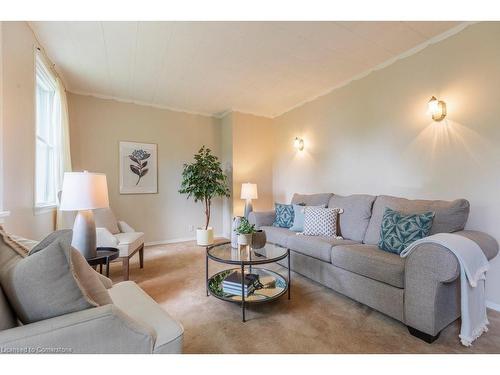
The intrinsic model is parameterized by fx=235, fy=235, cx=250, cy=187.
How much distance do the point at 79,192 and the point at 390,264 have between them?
245 cm

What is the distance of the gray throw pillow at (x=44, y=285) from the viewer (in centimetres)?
84

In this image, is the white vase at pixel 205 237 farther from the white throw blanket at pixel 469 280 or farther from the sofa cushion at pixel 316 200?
the white throw blanket at pixel 469 280

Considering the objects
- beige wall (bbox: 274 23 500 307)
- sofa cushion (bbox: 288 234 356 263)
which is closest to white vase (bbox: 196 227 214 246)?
sofa cushion (bbox: 288 234 356 263)

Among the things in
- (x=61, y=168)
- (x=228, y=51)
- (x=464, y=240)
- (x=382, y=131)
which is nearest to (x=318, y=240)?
(x=464, y=240)

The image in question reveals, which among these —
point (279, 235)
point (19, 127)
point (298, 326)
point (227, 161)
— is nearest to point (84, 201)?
point (19, 127)

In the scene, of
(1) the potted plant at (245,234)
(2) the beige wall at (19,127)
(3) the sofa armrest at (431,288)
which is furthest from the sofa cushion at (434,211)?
(2) the beige wall at (19,127)

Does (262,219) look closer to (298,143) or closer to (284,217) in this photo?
(284,217)

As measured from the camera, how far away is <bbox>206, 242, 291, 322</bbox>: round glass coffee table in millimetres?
1865

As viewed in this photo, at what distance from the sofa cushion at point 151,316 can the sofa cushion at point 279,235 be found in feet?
5.71

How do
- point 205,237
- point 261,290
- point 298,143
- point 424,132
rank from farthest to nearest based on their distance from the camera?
point 298,143, point 205,237, point 424,132, point 261,290

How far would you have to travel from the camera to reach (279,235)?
9.50 feet

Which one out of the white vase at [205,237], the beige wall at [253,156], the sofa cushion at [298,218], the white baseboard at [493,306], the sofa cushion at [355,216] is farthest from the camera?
the beige wall at [253,156]

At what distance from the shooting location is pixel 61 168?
2.90 m

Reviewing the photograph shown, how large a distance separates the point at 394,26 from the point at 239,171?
2.95 m
